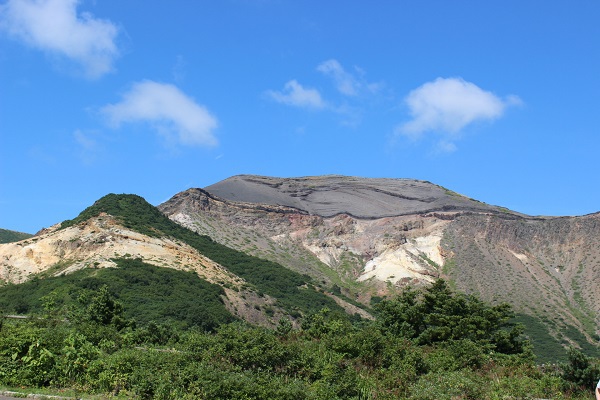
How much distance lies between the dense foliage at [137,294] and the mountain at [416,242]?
128ft

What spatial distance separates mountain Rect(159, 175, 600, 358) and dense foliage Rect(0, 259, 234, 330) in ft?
128

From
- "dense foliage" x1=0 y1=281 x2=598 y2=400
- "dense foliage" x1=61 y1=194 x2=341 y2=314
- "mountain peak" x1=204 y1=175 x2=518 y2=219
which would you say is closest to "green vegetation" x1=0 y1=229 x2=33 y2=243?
"dense foliage" x1=61 y1=194 x2=341 y2=314

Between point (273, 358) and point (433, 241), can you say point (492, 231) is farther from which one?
point (273, 358)

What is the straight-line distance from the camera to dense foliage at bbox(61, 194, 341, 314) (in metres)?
80.6

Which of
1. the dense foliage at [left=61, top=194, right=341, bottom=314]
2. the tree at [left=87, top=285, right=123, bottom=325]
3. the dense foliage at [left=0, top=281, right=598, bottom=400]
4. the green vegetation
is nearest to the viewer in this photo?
the dense foliage at [left=0, top=281, right=598, bottom=400]

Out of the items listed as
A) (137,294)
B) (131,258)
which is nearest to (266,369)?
(137,294)

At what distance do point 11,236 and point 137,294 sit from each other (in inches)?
3129

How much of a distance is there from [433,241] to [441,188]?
34.8 m

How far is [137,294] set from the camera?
54844 mm

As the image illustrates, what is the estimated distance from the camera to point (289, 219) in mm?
124188

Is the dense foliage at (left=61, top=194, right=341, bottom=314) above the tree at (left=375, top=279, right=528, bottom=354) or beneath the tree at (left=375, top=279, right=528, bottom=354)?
above

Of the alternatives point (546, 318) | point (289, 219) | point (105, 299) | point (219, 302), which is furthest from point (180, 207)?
point (105, 299)

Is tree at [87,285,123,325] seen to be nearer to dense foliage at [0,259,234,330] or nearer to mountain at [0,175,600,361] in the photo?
dense foliage at [0,259,234,330]

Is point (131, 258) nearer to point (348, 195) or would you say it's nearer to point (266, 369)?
point (266, 369)
